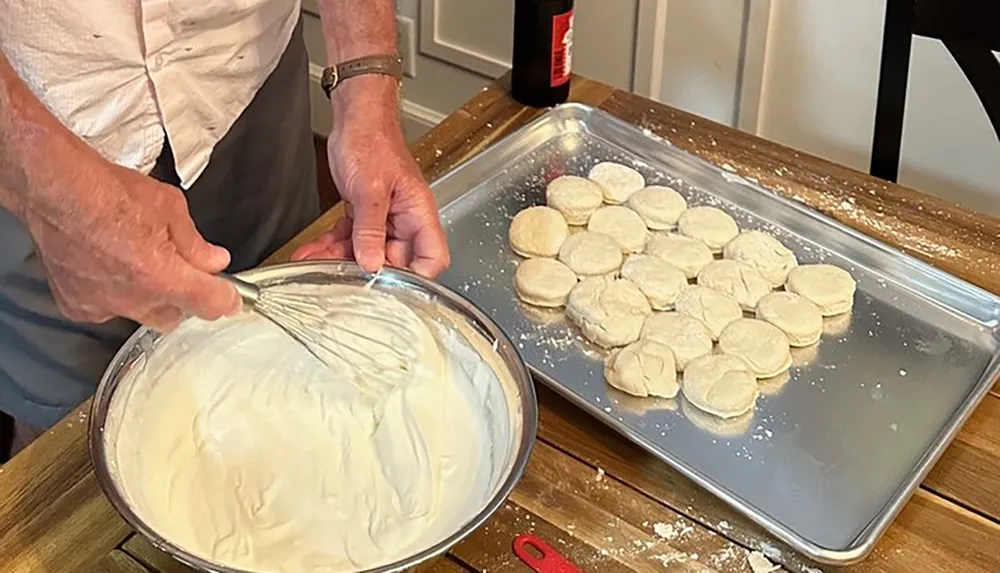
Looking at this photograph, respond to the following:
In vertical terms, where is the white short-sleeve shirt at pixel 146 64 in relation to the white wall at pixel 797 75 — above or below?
above

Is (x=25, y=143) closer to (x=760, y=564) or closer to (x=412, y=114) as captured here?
(x=760, y=564)

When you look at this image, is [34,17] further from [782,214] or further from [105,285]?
[782,214]

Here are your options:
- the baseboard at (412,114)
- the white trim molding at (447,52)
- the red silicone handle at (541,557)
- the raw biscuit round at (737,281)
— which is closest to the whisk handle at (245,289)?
the red silicone handle at (541,557)

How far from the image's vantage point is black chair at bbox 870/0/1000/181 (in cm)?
132

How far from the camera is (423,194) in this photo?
3.45 ft

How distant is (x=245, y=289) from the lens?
859 millimetres

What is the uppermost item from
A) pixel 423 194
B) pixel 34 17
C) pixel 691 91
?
pixel 34 17

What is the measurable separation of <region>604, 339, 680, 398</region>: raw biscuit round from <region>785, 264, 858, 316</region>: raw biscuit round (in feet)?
0.56

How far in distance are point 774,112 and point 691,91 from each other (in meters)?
0.15

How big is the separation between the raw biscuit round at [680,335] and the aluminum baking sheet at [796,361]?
0.06 m

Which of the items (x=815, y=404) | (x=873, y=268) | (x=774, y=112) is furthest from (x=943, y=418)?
(x=774, y=112)

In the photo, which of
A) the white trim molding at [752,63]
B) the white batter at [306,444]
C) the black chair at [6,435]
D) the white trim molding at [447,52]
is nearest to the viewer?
the white batter at [306,444]

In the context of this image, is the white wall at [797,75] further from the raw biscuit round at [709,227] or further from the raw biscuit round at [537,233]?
the raw biscuit round at [537,233]

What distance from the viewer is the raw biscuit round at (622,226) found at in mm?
1252
